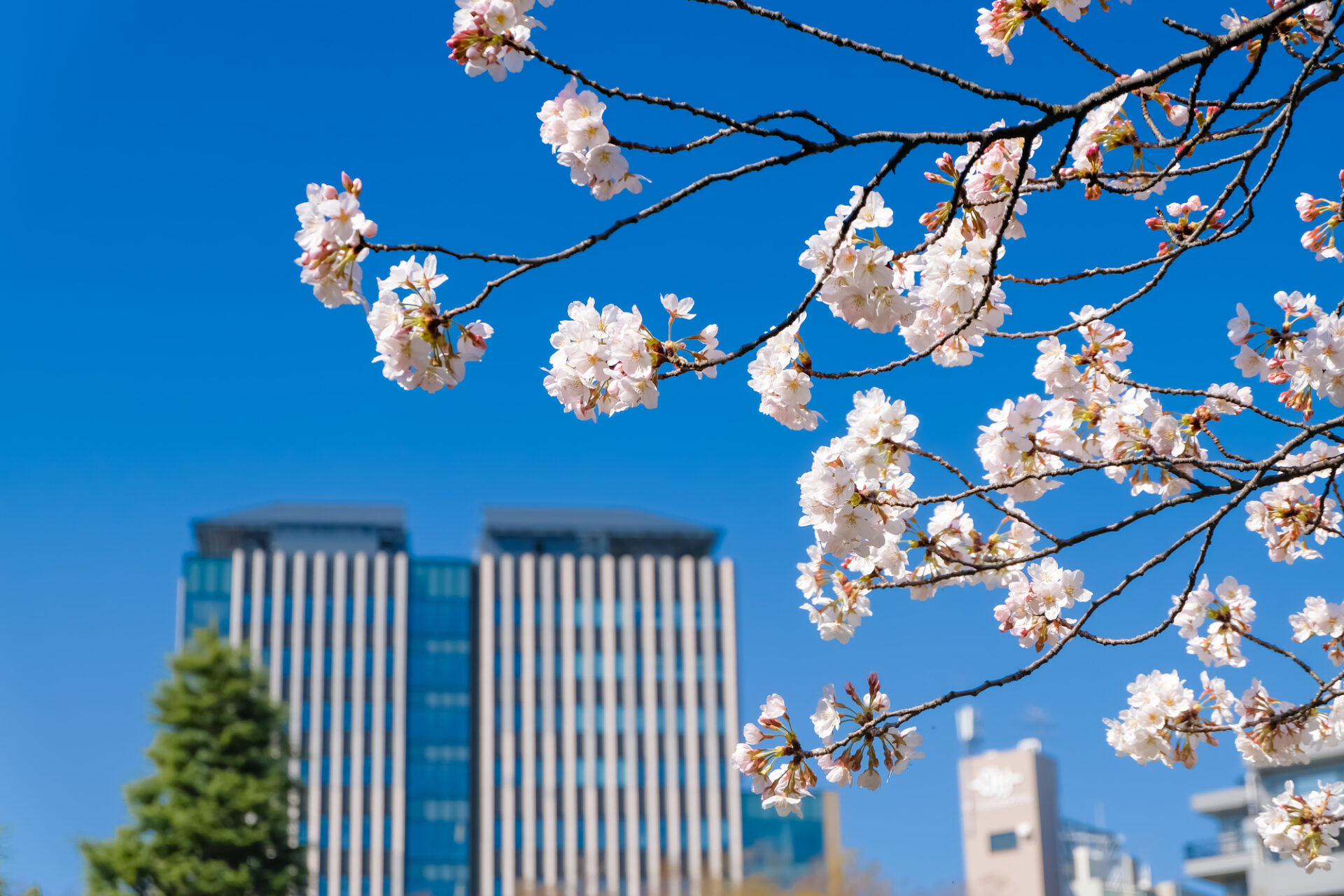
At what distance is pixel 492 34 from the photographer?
2.83 meters

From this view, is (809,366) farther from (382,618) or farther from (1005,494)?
(382,618)

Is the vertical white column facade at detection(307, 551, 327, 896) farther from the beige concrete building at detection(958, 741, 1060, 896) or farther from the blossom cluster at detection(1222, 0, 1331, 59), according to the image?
the blossom cluster at detection(1222, 0, 1331, 59)

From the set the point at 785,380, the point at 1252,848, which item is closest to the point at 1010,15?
the point at 785,380

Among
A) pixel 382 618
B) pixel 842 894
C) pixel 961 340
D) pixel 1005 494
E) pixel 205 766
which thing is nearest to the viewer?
pixel 961 340

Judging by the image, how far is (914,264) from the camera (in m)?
3.27

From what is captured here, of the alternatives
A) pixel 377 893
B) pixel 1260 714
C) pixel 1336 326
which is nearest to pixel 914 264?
pixel 1336 326

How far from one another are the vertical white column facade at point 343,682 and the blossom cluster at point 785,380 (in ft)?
193

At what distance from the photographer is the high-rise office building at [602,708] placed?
61438mm

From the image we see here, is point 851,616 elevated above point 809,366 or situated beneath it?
situated beneath

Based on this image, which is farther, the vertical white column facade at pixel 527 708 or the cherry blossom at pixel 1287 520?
the vertical white column facade at pixel 527 708

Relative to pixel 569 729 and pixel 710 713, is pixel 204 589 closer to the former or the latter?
pixel 569 729

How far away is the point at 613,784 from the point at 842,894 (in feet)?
119

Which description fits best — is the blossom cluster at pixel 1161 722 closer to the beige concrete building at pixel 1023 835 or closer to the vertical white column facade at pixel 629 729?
the beige concrete building at pixel 1023 835

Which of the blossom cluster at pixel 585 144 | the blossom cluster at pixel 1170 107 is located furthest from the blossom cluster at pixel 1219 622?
the blossom cluster at pixel 585 144
